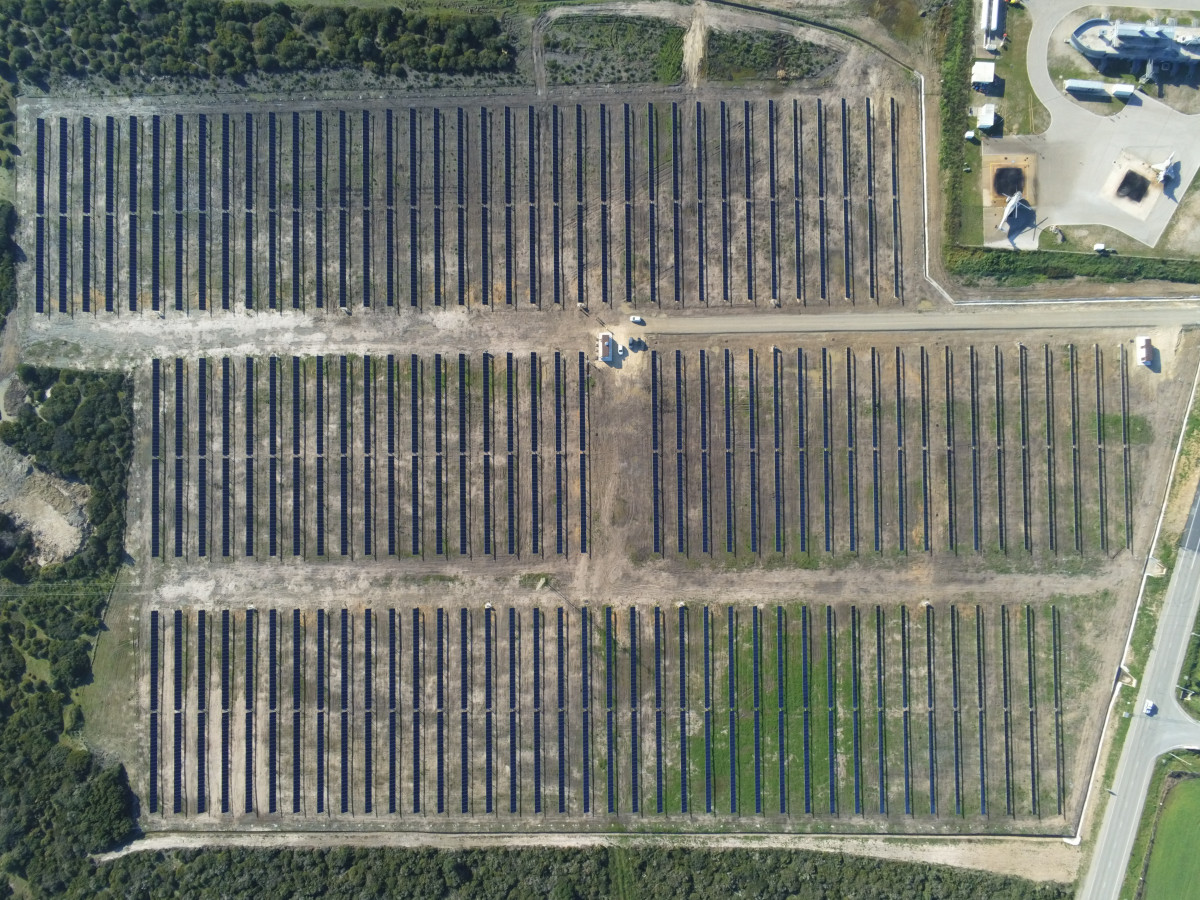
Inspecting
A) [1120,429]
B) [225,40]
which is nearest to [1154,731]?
[1120,429]

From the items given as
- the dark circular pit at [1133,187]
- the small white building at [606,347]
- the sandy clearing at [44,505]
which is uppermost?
the dark circular pit at [1133,187]

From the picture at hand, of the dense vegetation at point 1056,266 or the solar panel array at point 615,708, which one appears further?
the dense vegetation at point 1056,266

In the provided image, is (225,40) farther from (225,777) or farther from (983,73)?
(983,73)

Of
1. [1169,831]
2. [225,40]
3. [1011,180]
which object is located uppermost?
[225,40]

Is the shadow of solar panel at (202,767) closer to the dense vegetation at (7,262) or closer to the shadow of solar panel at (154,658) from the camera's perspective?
the shadow of solar panel at (154,658)

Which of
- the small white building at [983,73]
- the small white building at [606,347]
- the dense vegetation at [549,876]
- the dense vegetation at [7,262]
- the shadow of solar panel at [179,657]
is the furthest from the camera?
the dense vegetation at [7,262]

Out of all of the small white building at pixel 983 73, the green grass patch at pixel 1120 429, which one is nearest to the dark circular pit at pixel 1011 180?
the small white building at pixel 983 73

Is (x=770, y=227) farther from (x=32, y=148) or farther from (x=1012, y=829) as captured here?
(x=32, y=148)
